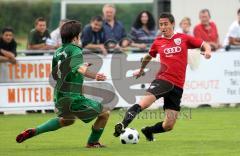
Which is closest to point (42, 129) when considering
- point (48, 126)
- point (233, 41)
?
point (48, 126)

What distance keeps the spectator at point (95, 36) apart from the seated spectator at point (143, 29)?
0.99 metres

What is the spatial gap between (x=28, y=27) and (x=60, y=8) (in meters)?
19.8

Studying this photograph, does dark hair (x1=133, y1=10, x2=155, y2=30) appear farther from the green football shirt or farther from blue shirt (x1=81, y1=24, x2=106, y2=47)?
the green football shirt

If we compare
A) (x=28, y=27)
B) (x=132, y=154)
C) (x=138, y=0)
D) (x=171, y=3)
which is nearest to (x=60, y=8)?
(x=138, y=0)

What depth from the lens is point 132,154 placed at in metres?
11.9

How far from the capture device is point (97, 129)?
12.7 meters

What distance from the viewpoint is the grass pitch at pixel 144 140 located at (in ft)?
39.8

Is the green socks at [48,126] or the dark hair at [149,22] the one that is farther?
the dark hair at [149,22]

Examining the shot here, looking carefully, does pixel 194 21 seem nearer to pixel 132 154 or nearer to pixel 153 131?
pixel 153 131

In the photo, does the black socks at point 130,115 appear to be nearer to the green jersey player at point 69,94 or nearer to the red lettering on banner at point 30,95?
the green jersey player at point 69,94

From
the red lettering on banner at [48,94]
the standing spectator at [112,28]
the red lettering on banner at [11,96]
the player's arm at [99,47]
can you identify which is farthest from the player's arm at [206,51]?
the standing spectator at [112,28]

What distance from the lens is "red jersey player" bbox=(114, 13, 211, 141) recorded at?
43.9 ft

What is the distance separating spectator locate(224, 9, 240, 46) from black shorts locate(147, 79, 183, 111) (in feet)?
27.4

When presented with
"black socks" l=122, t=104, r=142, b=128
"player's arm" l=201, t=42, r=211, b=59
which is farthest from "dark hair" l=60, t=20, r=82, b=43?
"player's arm" l=201, t=42, r=211, b=59
